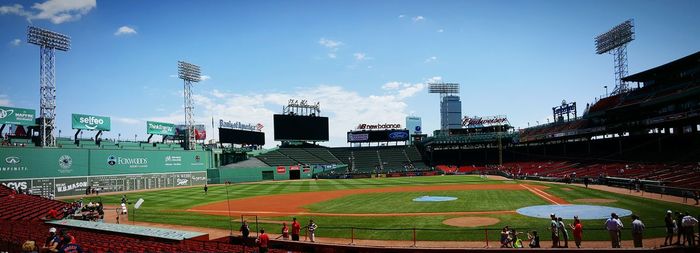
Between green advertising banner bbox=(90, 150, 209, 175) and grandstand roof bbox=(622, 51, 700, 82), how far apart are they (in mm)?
77669

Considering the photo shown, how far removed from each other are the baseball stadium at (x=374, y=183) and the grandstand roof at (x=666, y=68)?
300 millimetres

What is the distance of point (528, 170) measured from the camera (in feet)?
235

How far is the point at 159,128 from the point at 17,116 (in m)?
25.8

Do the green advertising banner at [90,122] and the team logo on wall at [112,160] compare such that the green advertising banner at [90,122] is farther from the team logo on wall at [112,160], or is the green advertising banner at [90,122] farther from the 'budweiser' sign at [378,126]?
the 'budweiser' sign at [378,126]

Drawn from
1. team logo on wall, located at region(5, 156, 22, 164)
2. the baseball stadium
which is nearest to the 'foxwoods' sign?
the baseball stadium

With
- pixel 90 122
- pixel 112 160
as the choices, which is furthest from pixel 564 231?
pixel 90 122

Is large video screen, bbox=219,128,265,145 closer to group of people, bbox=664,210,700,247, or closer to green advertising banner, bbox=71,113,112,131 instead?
green advertising banner, bbox=71,113,112,131

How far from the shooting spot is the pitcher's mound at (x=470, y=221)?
22641 millimetres

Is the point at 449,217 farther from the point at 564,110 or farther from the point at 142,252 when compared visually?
the point at 564,110

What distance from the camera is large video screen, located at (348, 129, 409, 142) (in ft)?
359

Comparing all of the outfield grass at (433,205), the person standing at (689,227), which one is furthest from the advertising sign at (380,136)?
the person standing at (689,227)

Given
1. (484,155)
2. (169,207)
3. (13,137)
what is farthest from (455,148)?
(13,137)

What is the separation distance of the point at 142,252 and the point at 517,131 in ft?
322

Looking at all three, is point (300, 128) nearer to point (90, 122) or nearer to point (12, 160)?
point (90, 122)
